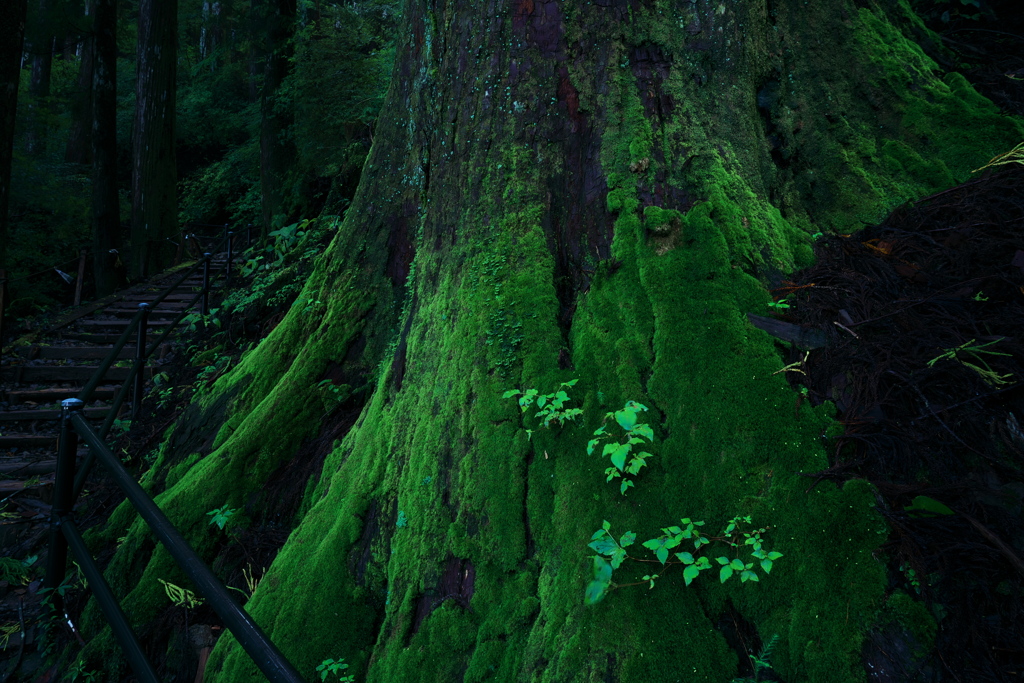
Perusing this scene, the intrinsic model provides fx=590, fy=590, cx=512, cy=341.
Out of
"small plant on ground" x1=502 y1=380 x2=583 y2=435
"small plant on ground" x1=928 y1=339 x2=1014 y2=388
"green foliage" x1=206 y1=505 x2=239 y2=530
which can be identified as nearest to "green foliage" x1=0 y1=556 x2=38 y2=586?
"green foliage" x1=206 y1=505 x2=239 y2=530

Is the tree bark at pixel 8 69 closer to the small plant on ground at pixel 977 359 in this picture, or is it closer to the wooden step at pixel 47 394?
the wooden step at pixel 47 394

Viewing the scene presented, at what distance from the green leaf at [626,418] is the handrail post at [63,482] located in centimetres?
235

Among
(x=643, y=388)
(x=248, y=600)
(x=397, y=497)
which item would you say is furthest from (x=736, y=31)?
(x=248, y=600)

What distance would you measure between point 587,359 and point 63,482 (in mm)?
2533

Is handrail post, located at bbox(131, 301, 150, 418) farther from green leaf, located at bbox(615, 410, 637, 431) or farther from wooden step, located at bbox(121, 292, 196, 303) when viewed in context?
wooden step, located at bbox(121, 292, 196, 303)

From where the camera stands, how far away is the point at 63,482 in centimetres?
279

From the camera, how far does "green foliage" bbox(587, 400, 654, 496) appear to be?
2.16 metres

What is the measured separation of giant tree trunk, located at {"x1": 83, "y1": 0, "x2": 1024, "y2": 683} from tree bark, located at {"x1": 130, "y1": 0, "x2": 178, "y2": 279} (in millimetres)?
11309

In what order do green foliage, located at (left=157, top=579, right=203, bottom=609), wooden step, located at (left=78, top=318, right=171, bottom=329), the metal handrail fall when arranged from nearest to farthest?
the metal handrail < green foliage, located at (left=157, top=579, right=203, bottom=609) < wooden step, located at (left=78, top=318, right=171, bottom=329)

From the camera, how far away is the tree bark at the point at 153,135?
509 inches

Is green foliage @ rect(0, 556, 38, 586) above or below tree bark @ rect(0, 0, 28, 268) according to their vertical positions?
below

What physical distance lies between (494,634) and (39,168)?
18262 millimetres

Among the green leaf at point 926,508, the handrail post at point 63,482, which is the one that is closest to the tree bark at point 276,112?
the handrail post at point 63,482

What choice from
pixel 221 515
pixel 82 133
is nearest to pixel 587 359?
pixel 221 515
